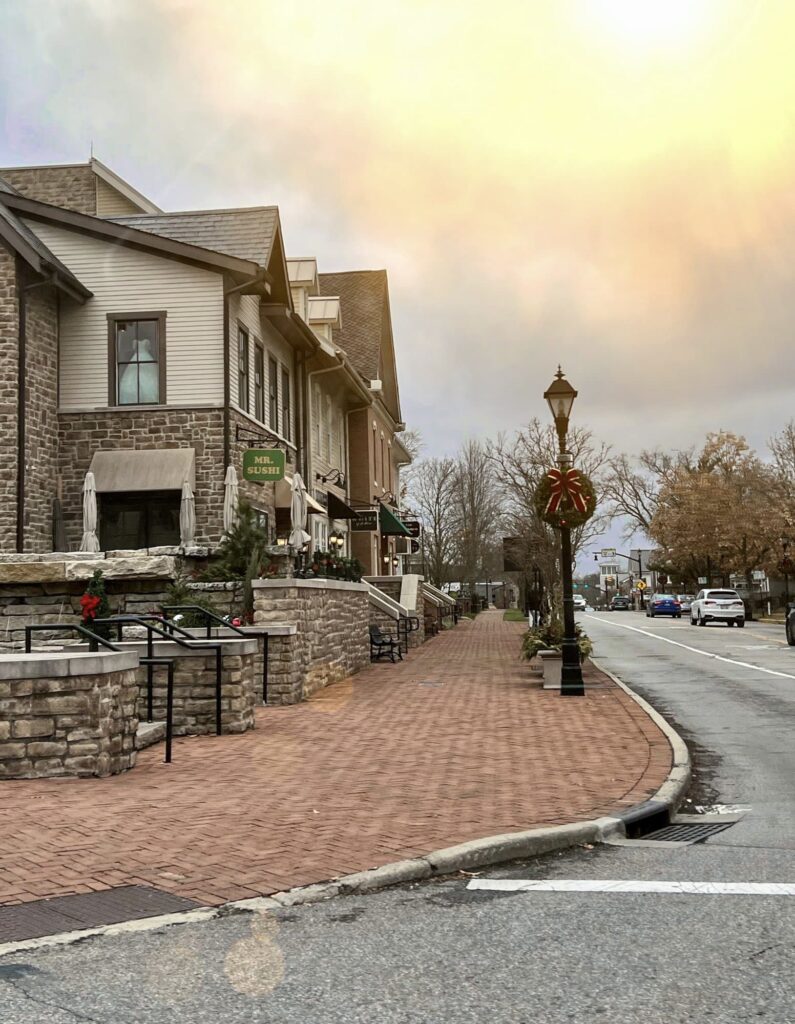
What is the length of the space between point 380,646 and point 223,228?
9841mm

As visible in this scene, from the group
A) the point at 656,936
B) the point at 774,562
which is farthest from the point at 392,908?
the point at 774,562

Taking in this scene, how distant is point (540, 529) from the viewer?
2798cm

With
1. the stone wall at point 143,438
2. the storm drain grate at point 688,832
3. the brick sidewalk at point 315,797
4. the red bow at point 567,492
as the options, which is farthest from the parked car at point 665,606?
the storm drain grate at point 688,832

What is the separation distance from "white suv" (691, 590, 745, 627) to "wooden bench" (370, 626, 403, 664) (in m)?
22.5

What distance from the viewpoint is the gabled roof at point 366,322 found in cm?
3850

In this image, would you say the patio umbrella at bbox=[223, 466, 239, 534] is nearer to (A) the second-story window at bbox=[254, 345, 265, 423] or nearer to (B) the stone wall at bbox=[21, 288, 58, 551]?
(B) the stone wall at bbox=[21, 288, 58, 551]

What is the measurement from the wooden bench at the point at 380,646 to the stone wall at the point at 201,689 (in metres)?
11.4

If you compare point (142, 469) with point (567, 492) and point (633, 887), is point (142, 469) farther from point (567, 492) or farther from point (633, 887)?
point (633, 887)

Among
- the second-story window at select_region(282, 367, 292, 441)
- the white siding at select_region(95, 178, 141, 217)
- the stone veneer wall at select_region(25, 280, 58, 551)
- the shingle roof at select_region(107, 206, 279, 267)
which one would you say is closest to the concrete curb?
the stone veneer wall at select_region(25, 280, 58, 551)

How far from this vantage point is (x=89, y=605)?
14914 mm

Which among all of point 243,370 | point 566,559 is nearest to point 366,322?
point 243,370

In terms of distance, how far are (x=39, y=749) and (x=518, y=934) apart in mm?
5290

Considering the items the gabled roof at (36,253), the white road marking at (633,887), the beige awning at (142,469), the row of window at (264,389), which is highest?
the gabled roof at (36,253)

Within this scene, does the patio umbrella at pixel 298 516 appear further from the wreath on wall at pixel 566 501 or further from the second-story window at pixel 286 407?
the second-story window at pixel 286 407
